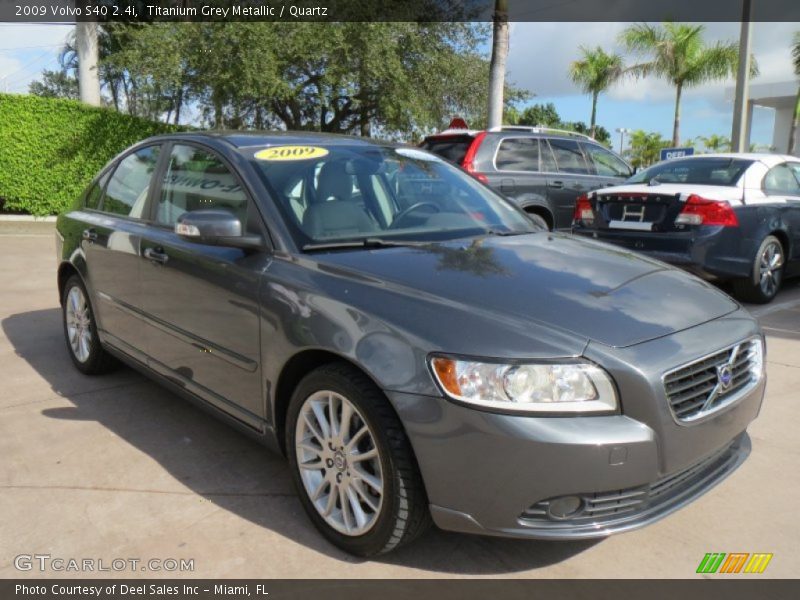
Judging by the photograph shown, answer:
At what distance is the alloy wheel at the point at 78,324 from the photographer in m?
4.63

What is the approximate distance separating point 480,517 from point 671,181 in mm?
5912

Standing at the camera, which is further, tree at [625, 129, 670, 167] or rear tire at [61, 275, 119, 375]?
tree at [625, 129, 670, 167]

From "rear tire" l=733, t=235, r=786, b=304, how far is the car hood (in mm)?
A: 4011

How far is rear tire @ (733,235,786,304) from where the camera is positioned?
21.8ft

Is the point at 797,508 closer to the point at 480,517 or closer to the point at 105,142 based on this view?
the point at 480,517

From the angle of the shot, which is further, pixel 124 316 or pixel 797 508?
pixel 124 316

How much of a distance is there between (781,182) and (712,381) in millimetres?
5827

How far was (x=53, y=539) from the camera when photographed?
2.77m

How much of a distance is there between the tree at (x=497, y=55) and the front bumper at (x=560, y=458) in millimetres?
11229

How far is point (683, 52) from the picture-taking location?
2809 cm

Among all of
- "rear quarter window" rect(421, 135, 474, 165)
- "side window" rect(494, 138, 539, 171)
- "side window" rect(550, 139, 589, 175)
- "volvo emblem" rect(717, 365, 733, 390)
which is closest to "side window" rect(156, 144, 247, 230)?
"volvo emblem" rect(717, 365, 733, 390)

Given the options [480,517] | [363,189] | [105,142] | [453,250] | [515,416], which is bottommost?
[480,517]

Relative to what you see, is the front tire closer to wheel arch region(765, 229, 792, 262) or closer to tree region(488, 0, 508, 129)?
wheel arch region(765, 229, 792, 262)
